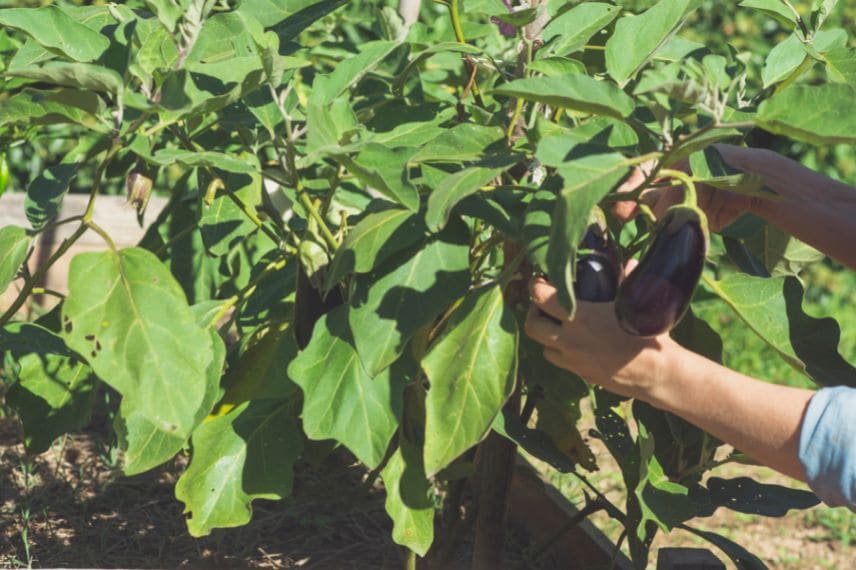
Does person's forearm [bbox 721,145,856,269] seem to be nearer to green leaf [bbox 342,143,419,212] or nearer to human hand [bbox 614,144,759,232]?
human hand [bbox 614,144,759,232]

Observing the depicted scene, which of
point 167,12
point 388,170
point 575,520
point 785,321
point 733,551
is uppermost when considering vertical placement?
point 167,12

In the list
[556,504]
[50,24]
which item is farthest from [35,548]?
[50,24]

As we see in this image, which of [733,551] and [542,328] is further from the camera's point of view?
[733,551]

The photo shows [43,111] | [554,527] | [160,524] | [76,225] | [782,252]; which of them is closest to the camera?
[43,111]

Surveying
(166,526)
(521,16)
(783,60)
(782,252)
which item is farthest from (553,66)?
(166,526)

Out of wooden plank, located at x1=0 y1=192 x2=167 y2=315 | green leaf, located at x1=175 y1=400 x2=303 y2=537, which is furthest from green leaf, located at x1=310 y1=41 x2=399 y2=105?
wooden plank, located at x1=0 y1=192 x2=167 y2=315

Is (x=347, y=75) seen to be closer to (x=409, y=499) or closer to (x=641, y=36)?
(x=641, y=36)

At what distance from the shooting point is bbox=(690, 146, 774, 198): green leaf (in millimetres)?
1263

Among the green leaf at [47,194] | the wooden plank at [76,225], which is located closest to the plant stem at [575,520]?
the green leaf at [47,194]

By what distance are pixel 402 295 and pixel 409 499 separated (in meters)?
0.34

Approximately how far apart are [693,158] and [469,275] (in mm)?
287

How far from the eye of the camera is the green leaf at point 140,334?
1.22m

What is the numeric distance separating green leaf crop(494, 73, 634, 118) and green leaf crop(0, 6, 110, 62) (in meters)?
0.59

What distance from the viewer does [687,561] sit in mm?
1726
